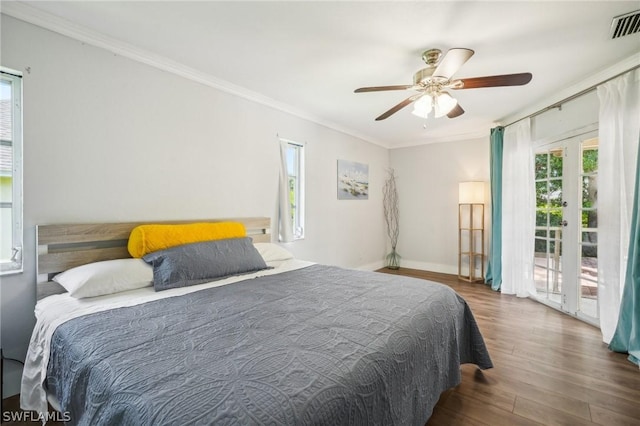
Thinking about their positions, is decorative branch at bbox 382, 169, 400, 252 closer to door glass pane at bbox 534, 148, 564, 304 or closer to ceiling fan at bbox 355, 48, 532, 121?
door glass pane at bbox 534, 148, 564, 304

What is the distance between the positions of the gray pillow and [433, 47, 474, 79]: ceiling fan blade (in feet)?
6.59

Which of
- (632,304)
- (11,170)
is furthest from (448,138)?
(11,170)

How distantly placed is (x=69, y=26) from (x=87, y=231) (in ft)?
4.61

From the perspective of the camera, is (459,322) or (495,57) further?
(495,57)

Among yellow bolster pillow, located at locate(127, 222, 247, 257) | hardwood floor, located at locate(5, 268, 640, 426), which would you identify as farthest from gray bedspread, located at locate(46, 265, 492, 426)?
yellow bolster pillow, located at locate(127, 222, 247, 257)

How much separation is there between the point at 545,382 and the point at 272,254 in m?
2.32

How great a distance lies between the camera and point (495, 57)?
7.82 feet

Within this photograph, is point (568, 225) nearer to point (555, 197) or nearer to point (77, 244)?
point (555, 197)

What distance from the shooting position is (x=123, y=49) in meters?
2.24

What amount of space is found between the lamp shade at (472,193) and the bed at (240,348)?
3068mm

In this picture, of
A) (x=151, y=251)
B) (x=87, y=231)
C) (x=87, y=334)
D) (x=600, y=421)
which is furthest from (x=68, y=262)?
(x=600, y=421)

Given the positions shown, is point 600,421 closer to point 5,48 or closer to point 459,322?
point 459,322

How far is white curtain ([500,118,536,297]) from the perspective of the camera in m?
3.74

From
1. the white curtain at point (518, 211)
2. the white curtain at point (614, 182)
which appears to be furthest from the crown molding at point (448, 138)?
the white curtain at point (614, 182)
